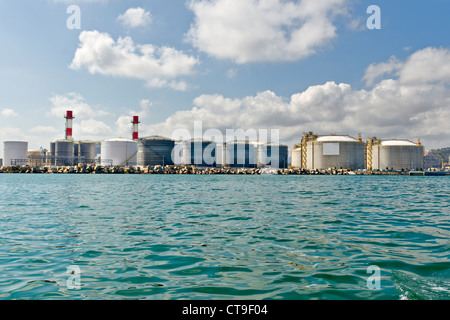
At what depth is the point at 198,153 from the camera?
161m


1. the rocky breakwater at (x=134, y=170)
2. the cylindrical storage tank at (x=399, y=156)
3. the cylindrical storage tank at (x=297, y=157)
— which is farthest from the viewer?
the cylindrical storage tank at (x=297, y=157)

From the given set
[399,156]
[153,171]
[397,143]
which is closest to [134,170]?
[153,171]

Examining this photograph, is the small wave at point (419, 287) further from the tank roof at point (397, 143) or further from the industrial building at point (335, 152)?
the tank roof at point (397, 143)

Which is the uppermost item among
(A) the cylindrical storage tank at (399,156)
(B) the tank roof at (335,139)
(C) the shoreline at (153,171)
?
(B) the tank roof at (335,139)

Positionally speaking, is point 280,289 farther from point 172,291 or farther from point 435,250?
point 435,250

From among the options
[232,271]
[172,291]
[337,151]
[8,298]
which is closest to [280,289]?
[232,271]

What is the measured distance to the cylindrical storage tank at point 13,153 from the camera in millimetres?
152250

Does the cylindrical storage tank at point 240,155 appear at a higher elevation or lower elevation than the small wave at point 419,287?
higher

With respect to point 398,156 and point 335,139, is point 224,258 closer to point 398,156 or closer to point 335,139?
point 335,139

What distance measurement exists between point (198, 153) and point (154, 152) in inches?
839

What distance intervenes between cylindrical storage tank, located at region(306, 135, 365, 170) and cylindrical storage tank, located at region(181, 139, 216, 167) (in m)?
49.2

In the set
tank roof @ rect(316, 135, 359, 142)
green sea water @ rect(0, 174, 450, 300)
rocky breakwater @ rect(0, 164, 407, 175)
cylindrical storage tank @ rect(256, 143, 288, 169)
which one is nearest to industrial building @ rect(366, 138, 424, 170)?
rocky breakwater @ rect(0, 164, 407, 175)

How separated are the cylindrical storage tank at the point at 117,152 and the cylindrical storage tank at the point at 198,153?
25.3 meters

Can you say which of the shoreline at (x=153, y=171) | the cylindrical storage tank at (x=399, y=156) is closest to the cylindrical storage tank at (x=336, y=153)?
the shoreline at (x=153, y=171)
